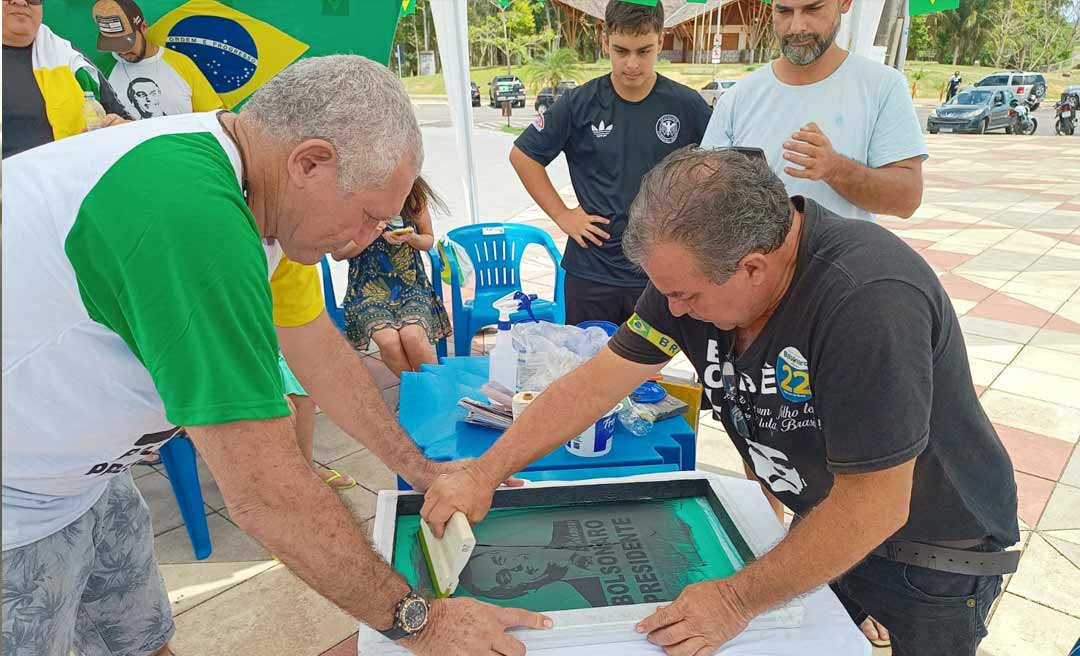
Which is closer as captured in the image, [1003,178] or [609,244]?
[609,244]

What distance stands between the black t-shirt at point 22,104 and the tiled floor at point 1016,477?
1492 mm

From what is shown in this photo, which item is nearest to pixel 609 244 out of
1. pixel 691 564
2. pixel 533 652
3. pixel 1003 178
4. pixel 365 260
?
pixel 365 260

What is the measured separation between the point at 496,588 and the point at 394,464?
0.44 metres

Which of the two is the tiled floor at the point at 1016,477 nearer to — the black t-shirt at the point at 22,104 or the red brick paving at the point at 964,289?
the red brick paving at the point at 964,289

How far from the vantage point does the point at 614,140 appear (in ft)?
9.96

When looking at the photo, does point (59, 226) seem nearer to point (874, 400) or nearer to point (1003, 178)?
point (874, 400)

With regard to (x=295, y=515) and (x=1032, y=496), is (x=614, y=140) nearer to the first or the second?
(x=1032, y=496)

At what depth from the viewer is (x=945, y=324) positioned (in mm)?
1148

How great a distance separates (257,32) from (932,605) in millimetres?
4238

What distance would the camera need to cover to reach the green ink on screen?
3.99ft

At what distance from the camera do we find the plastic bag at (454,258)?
393 centimetres

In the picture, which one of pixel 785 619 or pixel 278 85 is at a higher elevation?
pixel 278 85

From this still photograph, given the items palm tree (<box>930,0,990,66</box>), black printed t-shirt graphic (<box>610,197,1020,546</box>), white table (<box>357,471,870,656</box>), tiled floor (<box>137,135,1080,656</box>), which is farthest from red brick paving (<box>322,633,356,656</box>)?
palm tree (<box>930,0,990,66</box>)

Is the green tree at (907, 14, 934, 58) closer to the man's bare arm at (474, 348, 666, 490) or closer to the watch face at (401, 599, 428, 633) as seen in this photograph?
the man's bare arm at (474, 348, 666, 490)
